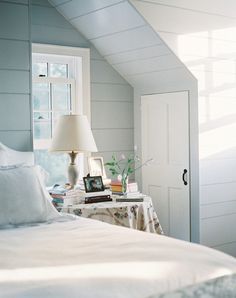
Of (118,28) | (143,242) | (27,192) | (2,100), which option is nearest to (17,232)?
(27,192)

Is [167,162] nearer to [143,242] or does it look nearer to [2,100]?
[2,100]

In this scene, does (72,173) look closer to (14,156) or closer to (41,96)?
(14,156)

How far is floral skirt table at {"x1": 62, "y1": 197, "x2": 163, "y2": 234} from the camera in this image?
12.8 feet

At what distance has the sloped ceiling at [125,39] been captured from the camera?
4.39m

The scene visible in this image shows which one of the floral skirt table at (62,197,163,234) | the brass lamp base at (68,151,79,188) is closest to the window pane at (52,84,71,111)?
the brass lamp base at (68,151,79,188)

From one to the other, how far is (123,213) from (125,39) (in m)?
1.64

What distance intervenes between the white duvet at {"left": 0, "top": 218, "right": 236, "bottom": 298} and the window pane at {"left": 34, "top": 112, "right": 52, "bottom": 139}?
218 centimetres

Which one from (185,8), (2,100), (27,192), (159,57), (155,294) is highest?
(185,8)

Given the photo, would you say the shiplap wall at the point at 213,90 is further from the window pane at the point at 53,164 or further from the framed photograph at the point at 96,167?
the window pane at the point at 53,164

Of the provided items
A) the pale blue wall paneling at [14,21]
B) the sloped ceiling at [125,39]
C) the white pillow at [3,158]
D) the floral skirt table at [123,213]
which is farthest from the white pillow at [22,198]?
the sloped ceiling at [125,39]

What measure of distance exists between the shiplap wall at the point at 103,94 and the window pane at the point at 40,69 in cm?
24

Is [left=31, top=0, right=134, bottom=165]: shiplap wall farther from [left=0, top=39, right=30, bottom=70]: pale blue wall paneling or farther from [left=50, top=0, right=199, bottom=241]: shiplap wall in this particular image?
[left=0, top=39, right=30, bottom=70]: pale blue wall paneling

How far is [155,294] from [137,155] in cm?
347

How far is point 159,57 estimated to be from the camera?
4672 mm
